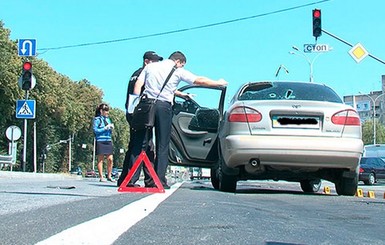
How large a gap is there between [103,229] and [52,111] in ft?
194

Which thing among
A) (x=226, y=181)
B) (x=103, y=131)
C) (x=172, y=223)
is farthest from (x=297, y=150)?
(x=103, y=131)

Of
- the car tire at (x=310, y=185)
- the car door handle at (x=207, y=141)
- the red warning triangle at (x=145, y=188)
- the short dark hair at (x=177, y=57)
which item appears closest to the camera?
the red warning triangle at (x=145, y=188)

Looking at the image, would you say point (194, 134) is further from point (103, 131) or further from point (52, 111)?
point (52, 111)

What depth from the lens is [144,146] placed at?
7516mm

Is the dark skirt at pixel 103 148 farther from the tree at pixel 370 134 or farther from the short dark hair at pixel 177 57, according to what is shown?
the tree at pixel 370 134

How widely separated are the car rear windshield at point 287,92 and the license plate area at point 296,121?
0.49 m

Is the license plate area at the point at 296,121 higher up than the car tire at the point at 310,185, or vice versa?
the license plate area at the point at 296,121

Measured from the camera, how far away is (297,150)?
7062 millimetres

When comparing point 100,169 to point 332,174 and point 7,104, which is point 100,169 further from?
point 7,104

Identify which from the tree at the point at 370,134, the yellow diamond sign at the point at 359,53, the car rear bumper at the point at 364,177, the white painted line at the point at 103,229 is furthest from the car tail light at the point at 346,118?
the tree at the point at 370,134

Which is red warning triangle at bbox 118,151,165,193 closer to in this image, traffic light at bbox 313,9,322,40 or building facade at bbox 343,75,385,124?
traffic light at bbox 313,9,322,40

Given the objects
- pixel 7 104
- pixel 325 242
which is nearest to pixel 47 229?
pixel 325 242

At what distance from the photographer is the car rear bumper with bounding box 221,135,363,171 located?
7.07 meters

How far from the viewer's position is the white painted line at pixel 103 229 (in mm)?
2844
